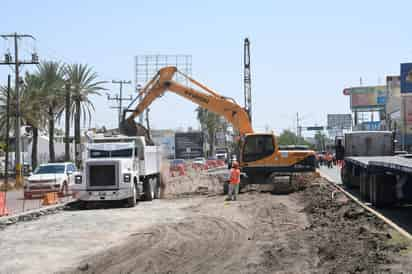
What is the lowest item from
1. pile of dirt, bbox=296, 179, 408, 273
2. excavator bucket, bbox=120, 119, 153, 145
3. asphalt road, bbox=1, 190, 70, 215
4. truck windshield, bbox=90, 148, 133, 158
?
asphalt road, bbox=1, 190, 70, 215

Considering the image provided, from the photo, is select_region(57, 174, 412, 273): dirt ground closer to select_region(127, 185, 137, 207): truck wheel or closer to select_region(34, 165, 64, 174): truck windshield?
select_region(127, 185, 137, 207): truck wheel

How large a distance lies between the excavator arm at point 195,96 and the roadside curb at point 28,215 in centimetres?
803

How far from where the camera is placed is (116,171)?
2806 centimetres

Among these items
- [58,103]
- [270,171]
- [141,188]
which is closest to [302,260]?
[141,188]

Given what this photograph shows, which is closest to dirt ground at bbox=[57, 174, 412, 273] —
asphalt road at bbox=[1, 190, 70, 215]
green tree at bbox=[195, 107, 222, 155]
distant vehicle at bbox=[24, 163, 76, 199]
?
asphalt road at bbox=[1, 190, 70, 215]

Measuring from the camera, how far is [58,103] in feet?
207

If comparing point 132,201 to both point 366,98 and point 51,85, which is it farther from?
point 366,98

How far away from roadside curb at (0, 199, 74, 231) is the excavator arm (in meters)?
8.03

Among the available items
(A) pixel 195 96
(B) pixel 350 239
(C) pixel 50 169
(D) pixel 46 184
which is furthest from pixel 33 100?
(B) pixel 350 239

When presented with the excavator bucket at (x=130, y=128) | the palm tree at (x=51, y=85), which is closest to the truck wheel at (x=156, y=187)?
the excavator bucket at (x=130, y=128)

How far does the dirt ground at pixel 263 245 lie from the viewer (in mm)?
12281

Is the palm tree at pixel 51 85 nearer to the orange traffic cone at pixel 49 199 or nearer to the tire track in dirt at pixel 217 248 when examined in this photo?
the orange traffic cone at pixel 49 199

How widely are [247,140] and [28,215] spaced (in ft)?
38.1

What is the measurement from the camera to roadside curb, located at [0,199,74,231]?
2277 cm
